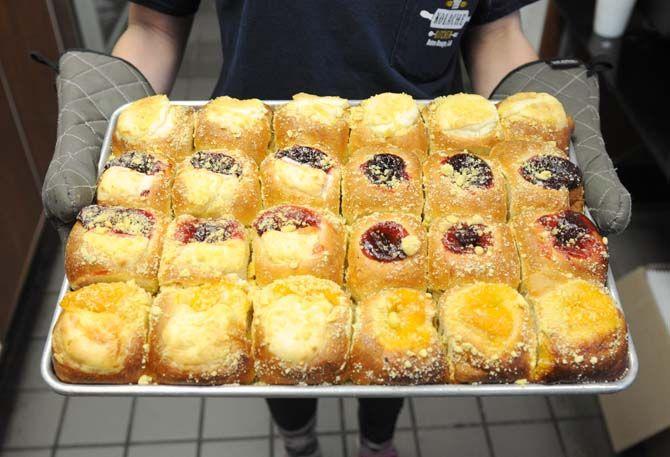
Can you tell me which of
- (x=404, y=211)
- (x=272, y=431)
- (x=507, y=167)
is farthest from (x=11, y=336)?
(x=507, y=167)

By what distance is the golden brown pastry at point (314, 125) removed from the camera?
5.23 feet

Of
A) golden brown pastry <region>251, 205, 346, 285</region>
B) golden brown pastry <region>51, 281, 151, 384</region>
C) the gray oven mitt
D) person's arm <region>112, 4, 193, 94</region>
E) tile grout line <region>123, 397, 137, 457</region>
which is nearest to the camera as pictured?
golden brown pastry <region>51, 281, 151, 384</region>

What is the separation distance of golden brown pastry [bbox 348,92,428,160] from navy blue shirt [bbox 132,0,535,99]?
0.55ft

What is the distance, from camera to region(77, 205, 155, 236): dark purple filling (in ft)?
4.58

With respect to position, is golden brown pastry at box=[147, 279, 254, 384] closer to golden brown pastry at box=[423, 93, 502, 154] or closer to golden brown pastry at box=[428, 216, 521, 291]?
golden brown pastry at box=[428, 216, 521, 291]

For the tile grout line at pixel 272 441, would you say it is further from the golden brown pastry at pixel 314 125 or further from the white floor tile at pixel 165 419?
the golden brown pastry at pixel 314 125

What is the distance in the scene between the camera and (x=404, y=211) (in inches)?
58.6

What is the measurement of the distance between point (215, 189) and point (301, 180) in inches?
7.8

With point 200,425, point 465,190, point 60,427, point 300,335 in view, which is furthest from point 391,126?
point 60,427

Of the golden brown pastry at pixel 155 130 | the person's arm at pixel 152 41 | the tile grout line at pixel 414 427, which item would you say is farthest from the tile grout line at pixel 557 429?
the person's arm at pixel 152 41

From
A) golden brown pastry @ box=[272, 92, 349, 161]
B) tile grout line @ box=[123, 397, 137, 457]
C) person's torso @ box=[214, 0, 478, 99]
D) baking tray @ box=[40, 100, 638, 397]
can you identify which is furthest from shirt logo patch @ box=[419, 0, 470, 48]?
tile grout line @ box=[123, 397, 137, 457]

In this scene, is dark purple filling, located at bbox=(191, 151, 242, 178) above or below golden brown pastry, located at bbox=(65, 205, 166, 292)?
above

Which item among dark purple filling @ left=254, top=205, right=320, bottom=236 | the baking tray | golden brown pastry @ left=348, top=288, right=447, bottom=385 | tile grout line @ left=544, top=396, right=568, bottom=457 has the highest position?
dark purple filling @ left=254, top=205, right=320, bottom=236

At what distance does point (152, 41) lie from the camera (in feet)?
6.23
